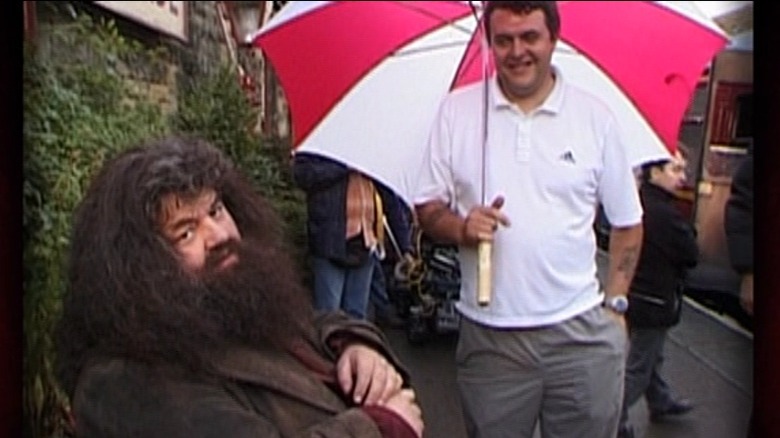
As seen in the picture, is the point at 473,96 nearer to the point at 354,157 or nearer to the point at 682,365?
the point at 354,157

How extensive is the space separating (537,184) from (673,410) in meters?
0.40

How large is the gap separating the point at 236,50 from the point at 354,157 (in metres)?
0.23

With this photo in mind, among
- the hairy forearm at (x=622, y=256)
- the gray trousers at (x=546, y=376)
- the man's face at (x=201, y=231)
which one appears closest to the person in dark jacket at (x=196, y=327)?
the man's face at (x=201, y=231)

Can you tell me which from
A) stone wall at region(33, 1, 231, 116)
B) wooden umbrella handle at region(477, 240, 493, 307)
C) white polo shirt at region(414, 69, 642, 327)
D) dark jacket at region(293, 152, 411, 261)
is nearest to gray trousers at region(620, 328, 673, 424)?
white polo shirt at region(414, 69, 642, 327)

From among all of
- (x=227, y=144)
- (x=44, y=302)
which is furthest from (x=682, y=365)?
(x=44, y=302)

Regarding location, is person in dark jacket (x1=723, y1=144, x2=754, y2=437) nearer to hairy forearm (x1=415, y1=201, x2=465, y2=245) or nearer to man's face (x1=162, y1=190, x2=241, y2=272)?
hairy forearm (x1=415, y1=201, x2=465, y2=245)

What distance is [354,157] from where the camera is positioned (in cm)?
185

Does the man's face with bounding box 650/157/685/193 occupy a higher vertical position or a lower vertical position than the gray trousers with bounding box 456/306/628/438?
higher

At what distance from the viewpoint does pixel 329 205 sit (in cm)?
188

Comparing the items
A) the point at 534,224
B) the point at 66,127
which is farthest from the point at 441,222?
the point at 66,127

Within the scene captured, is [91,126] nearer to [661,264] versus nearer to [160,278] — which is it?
[160,278]

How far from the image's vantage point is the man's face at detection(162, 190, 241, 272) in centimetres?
181

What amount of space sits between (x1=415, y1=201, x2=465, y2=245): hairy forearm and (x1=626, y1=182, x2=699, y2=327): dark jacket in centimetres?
27

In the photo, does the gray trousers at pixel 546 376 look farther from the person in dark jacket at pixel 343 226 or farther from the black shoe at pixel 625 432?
the person in dark jacket at pixel 343 226
